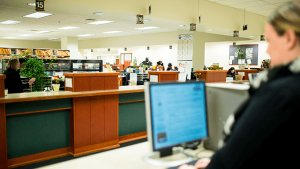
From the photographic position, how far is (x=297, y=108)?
59 centimetres

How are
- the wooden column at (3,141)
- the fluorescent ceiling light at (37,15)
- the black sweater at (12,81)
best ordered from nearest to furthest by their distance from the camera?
1. the wooden column at (3,141)
2. the black sweater at (12,81)
3. the fluorescent ceiling light at (37,15)

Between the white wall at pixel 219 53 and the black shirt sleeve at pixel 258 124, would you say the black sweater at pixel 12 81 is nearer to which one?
the black shirt sleeve at pixel 258 124

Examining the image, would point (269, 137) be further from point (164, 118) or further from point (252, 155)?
point (164, 118)

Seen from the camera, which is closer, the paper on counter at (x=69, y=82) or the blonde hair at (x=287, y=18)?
the blonde hair at (x=287, y=18)

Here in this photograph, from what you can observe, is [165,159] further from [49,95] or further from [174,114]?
[49,95]

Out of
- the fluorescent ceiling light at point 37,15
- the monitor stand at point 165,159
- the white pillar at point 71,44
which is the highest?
the fluorescent ceiling light at point 37,15

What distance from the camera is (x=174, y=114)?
1.24 meters

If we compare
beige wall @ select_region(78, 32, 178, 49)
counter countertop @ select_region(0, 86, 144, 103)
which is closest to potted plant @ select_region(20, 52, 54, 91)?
counter countertop @ select_region(0, 86, 144, 103)

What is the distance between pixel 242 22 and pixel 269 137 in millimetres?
9059

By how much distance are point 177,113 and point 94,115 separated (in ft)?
9.49

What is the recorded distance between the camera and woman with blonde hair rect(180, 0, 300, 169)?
60 centimetres

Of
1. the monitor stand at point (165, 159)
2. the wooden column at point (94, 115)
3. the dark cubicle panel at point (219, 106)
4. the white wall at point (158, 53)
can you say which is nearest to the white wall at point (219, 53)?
the white wall at point (158, 53)

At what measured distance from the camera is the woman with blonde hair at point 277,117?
23.6 inches

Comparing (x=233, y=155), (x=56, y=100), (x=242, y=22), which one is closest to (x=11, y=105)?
(x=56, y=100)
